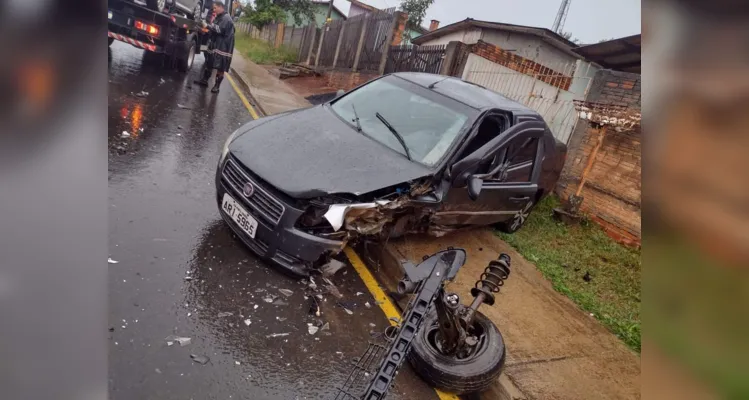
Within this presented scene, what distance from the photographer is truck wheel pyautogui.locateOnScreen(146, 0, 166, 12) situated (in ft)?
32.2

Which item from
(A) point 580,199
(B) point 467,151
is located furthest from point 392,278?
(A) point 580,199

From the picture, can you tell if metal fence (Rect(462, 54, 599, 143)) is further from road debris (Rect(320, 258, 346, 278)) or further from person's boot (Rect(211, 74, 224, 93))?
person's boot (Rect(211, 74, 224, 93))

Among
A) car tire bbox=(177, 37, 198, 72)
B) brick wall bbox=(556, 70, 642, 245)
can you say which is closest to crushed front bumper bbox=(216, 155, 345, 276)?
brick wall bbox=(556, 70, 642, 245)

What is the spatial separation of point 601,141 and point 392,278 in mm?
4688

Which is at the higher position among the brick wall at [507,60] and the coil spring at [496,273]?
the brick wall at [507,60]

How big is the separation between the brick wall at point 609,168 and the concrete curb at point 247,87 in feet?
19.9

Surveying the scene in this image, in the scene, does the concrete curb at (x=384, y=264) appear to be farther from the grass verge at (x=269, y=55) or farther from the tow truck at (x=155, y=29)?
the grass verge at (x=269, y=55)

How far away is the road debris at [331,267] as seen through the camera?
4.37 metres

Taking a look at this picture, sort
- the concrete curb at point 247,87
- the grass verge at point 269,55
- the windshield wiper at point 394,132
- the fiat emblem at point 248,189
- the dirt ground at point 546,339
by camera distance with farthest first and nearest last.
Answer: the grass verge at point 269,55
the concrete curb at point 247,87
the windshield wiper at point 394,132
the fiat emblem at point 248,189
the dirt ground at point 546,339

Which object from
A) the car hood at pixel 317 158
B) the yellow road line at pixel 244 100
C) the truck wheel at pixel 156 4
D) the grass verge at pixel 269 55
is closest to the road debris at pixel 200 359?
the car hood at pixel 317 158

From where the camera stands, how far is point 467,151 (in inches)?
195

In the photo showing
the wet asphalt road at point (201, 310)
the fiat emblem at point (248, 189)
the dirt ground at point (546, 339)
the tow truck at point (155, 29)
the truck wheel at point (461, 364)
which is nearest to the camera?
the wet asphalt road at point (201, 310)
